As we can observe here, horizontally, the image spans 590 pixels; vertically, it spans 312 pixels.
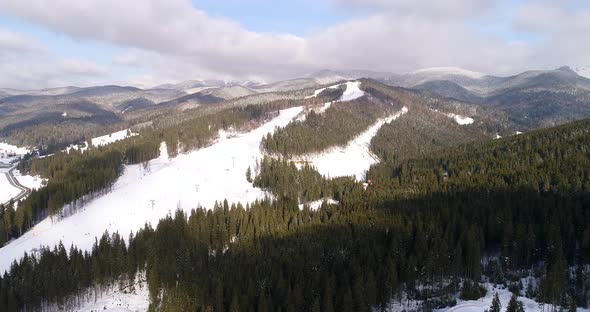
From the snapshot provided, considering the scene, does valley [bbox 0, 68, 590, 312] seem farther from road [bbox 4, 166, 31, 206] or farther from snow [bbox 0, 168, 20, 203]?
road [bbox 4, 166, 31, 206]

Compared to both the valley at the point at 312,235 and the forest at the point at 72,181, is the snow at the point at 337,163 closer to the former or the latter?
the valley at the point at 312,235

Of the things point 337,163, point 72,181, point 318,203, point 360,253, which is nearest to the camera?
point 360,253

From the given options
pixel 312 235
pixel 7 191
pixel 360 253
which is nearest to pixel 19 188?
pixel 7 191

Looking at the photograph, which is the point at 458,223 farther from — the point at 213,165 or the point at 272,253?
the point at 213,165

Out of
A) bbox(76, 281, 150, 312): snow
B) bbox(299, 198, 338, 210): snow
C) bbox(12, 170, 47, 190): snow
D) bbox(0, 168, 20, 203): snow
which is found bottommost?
bbox(76, 281, 150, 312): snow

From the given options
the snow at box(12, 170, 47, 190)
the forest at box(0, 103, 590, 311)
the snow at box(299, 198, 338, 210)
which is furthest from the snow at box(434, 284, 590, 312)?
the snow at box(12, 170, 47, 190)

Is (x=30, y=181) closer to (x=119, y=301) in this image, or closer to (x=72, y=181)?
(x=72, y=181)
